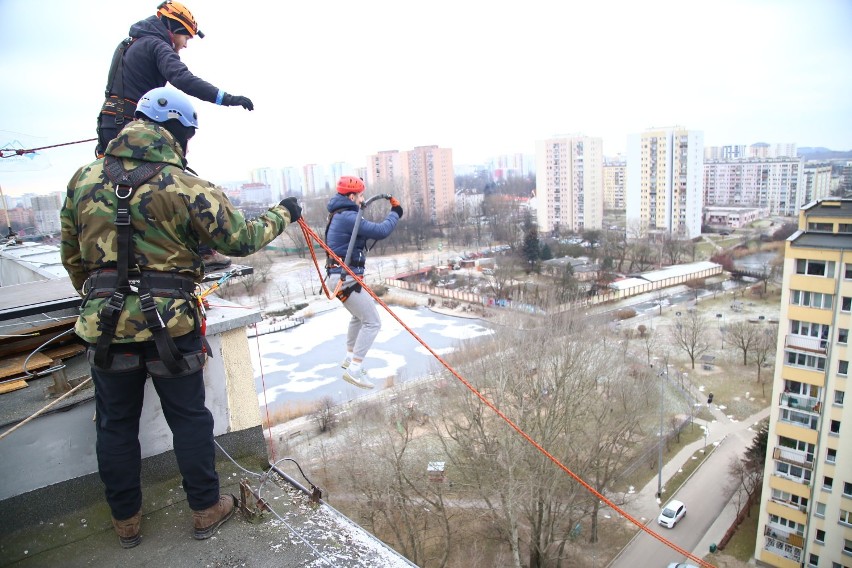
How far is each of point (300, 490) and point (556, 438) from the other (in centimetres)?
1042

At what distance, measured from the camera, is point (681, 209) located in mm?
42031

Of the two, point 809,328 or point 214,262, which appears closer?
point 214,262

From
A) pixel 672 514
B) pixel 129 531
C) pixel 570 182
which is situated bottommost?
pixel 672 514

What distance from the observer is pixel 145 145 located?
7.12 ft

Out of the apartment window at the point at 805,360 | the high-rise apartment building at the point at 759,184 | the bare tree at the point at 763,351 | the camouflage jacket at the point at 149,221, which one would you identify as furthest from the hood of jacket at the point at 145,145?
the high-rise apartment building at the point at 759,184

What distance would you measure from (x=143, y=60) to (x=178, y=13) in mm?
333

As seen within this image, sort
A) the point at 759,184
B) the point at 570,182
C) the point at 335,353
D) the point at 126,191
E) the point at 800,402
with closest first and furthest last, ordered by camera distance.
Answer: the point at 126,191
the point at 800,402
the point at 335,353
the point at 570,182
the point at 759,184

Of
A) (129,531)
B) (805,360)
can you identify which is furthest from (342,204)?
(805,360)

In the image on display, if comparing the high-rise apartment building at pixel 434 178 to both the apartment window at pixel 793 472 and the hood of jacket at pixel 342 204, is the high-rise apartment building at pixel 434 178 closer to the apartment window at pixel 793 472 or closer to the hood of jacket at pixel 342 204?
the apartment window at pixel 793 472

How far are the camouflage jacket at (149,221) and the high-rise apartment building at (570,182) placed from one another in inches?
1751

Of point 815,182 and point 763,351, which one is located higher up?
point 815,182

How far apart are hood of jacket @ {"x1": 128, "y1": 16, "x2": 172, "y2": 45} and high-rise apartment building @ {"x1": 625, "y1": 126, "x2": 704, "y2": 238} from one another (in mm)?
42482

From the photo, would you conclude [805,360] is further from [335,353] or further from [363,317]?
[335,353]

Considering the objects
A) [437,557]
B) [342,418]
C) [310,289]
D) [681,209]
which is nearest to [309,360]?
[342,418]
